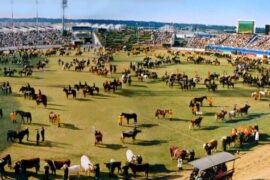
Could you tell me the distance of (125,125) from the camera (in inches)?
1220

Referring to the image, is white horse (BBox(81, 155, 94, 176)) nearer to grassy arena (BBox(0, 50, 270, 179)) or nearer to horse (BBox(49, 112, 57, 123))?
grassy arena (BBox(0, 50, 270, 179))

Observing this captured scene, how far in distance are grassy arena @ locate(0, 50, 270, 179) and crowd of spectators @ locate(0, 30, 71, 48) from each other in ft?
161

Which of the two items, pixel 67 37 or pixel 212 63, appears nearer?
pixel 212 63

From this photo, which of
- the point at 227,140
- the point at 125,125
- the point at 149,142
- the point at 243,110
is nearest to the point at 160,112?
the point at 125,125

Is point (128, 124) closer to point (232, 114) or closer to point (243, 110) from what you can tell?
point (232, 114)

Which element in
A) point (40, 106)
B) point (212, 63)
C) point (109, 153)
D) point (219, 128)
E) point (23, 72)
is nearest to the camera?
point (109, 153)

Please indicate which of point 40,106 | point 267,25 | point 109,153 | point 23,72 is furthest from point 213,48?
point 109,153

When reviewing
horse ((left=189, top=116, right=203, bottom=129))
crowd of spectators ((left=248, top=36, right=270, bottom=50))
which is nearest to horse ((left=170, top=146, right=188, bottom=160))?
horse ((left=189, top=116, right=203, bottom=129))

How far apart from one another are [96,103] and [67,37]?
276ft

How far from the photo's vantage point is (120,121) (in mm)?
30844

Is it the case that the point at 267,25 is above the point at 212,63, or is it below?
above

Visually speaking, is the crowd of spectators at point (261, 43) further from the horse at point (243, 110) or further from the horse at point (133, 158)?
the horse at point (133, 158)

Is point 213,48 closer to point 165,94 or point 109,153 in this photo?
point 165,94

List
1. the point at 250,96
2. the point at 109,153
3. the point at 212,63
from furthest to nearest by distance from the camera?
1. the point at 212,63
2. the point at 250,96
3. the point at 109,153
